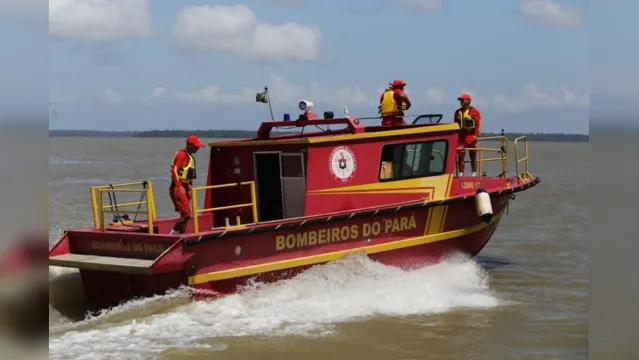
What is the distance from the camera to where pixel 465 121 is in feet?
41.1

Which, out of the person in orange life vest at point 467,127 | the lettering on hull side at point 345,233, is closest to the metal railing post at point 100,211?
the lettering on hull side at point 345,233

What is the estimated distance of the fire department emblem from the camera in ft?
34.0

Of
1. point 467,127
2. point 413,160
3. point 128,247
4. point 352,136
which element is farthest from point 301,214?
point 467,127

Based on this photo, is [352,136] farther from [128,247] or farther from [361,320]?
[128,247]

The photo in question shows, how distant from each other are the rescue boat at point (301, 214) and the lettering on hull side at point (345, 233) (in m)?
0.01

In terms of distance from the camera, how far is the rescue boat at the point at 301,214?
9203mm

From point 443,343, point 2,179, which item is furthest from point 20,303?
point 443,343

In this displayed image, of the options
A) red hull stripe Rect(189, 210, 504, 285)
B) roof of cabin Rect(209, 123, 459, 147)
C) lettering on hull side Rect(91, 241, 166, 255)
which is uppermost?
roof of cabin Rect(209, 123, 459, 147)

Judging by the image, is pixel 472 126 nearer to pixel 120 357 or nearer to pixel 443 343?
pixel 443 343

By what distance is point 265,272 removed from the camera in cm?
962

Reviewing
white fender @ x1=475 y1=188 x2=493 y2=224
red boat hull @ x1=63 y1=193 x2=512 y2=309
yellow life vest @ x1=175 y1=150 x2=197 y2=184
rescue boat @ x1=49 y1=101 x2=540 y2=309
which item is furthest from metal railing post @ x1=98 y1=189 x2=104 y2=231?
white fender @ x1=475 y1=188 x2=493 y2=224

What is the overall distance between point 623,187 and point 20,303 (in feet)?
6.68

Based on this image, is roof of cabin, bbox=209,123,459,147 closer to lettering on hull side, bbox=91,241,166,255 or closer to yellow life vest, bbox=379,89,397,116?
yellow life vest, bbox=379,89,397,116

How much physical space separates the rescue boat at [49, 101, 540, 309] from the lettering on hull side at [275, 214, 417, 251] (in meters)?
0.01
